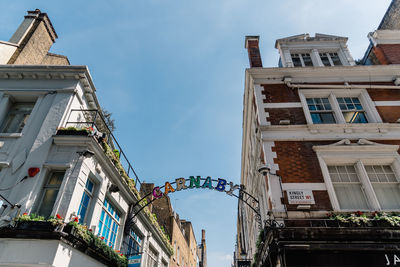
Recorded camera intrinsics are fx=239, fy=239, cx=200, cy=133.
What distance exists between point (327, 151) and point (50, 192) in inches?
411

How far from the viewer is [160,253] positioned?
59.1 feet

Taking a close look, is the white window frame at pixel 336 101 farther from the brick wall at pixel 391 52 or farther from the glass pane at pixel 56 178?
the glass pane at pixel 56 178

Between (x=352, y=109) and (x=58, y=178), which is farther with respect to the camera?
(x=352, y=109)

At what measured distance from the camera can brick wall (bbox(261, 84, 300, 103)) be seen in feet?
38.1

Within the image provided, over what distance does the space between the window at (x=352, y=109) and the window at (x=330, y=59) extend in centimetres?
287

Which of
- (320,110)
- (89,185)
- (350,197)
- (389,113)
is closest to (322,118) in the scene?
(320,110)

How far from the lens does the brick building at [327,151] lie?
22.6 ft

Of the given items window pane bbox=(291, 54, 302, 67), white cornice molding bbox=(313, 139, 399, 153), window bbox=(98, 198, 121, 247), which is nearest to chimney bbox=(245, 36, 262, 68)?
window pane bbox=(291, 54, 302, 67)

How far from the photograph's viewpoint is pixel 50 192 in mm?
8195

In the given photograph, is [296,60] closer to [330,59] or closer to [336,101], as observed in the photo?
[330,59]

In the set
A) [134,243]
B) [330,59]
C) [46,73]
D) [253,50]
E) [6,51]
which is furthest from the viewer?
[253,50]

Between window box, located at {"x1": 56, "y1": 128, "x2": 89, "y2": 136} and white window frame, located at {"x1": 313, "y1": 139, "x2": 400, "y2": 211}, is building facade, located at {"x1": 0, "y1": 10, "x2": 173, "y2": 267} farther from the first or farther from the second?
white window frame, located at {"x1": 313, "y1": 139, "x2": 400, "y2": 211}

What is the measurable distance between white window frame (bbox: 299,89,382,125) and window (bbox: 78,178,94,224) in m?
9.54

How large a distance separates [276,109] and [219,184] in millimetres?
4511
